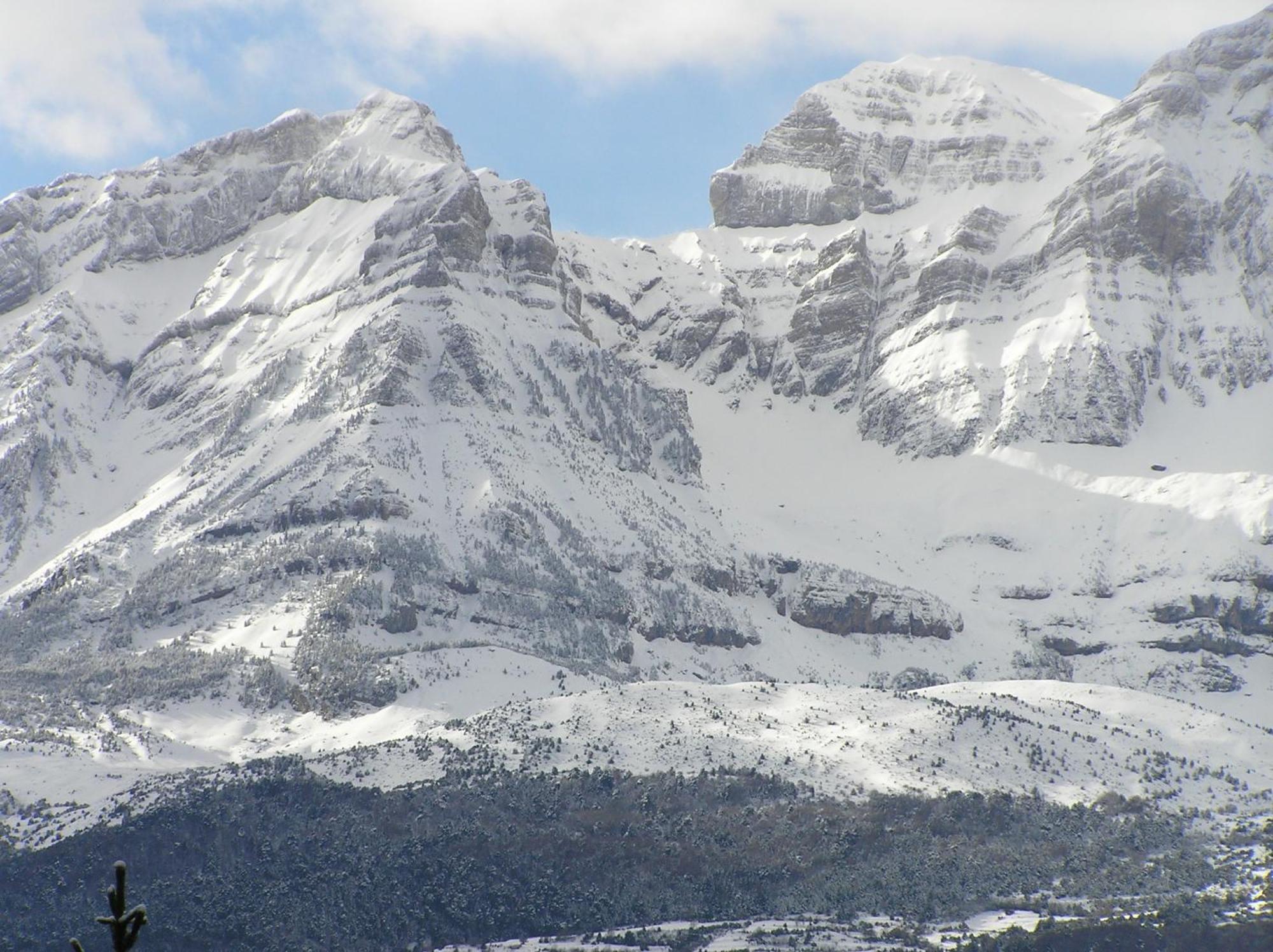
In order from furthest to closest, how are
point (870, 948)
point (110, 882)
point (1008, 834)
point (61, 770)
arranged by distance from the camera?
1. point (61, 770)
2. point (1008, 834)
3. point (110, 882)
4. point (870, 948)

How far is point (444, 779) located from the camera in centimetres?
18688

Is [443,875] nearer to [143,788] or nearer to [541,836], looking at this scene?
[541,836]

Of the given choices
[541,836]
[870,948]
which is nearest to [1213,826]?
[870,948]

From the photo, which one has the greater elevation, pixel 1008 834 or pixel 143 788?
pixel 143 788

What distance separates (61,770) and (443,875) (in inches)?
2193

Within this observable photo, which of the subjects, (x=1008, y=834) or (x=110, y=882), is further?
A: (x=1008, y=834)

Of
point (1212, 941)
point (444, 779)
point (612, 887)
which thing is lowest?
point (1212, 941)

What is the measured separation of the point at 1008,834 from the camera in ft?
606

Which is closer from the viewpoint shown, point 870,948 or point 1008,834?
point 870,948

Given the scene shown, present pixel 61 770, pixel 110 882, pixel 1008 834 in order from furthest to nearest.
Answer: pixel 61 770
pixel 1008 834
pixel 110 882

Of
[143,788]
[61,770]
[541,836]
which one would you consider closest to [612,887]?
[541,836]

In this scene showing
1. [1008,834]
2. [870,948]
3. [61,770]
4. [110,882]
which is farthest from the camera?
[61,770]

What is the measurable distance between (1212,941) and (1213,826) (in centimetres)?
3719

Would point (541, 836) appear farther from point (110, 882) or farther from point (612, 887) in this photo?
point (110, 882)
